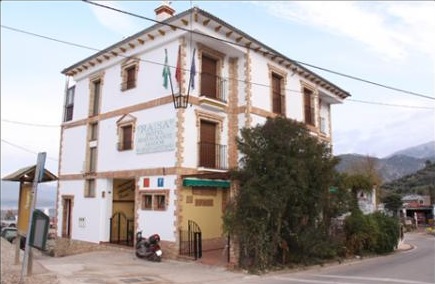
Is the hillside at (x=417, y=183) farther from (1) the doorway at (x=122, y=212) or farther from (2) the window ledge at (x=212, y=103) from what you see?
(1) the doorway at (x=122, y=212)

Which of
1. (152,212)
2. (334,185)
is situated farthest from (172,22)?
(334,185)

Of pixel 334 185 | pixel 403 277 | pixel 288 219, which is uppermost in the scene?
pixel 334 185

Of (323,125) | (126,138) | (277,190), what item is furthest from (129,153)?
(323,125)

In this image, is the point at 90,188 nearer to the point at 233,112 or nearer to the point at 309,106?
the point at 233,112

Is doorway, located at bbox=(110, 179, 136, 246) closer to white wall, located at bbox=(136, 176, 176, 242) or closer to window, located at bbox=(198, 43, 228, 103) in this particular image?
white wall, located at bbox=(136, 176, 176, 242)

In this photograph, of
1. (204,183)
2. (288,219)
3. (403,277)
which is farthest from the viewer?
(204,183)

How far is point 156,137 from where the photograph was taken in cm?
1697

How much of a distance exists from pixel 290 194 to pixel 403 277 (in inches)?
146

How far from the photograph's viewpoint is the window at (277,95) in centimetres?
2002

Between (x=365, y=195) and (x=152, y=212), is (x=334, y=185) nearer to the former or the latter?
(x=152, y=212)

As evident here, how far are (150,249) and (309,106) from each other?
1252 cm

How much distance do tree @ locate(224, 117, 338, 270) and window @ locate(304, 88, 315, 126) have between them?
357 inches

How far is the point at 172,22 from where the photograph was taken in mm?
16375

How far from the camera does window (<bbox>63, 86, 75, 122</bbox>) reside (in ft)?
77.0
